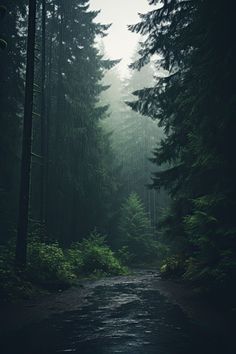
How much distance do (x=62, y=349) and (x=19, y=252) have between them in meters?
7.85

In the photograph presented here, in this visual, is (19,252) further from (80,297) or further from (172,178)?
(172,178)

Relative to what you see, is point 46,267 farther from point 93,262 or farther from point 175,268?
point 93,262

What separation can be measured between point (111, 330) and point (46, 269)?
755 centimetres

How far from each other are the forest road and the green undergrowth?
1.27m

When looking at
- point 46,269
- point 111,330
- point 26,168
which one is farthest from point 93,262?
point 111,330

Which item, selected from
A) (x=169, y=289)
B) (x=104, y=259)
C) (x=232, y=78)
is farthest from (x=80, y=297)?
(x=104, y=259)

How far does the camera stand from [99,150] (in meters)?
27.1

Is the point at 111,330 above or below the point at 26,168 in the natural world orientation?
below

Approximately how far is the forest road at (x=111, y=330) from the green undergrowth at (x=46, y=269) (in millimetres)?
1273

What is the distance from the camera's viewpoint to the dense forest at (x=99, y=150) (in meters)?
9.38

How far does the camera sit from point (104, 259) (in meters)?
20.4

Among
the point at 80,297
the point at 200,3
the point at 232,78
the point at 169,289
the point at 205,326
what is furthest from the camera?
the point at 169,289

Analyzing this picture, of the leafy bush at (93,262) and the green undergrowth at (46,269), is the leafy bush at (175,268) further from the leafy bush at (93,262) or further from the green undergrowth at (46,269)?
the leafy bush at (93,262)

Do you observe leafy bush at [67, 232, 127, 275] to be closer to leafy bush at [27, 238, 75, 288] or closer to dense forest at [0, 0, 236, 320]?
dense forest at [0, 0, 236, 320]
